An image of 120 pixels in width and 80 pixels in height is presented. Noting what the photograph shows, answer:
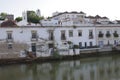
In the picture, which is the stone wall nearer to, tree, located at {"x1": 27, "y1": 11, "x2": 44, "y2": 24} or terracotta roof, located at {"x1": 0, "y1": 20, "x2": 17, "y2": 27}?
terracotta roof, located at {"x1": 0, "y1": 20, "x2": 17, "y2": 27}

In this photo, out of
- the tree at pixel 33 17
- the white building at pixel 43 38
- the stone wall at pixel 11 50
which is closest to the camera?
the stone wall at pixel 11 50

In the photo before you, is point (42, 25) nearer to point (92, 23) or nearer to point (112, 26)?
point (92, 23)

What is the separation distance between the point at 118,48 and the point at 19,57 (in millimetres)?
17758

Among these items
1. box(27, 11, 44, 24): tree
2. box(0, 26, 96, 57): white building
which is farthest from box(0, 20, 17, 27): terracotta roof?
box(27, 11, 44, 24): tree

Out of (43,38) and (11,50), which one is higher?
(43,38)

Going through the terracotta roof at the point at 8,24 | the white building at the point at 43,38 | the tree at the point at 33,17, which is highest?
the tree at the point at 33,17

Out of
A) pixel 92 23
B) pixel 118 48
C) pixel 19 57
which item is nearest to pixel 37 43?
pixel 19 57

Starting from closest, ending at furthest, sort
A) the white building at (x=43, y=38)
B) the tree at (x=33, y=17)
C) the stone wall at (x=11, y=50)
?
1. the stone wall at (x=11, y=50)
2. the white building at (x=43, y=38)
3. the tree at (x=33, y=17)

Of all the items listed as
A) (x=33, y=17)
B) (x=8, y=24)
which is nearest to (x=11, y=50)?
(x=8, y=24)

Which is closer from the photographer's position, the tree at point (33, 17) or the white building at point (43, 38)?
the white building at point (43, 38)

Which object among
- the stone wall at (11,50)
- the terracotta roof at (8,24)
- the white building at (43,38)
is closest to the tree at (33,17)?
the white building at (43,38)

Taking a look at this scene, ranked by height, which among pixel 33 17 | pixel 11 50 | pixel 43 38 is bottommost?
pixel 11 50

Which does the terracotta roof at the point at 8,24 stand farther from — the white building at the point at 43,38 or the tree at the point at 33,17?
the tree at the point at 33,17

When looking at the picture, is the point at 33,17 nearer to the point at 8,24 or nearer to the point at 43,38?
the point at 43,38
